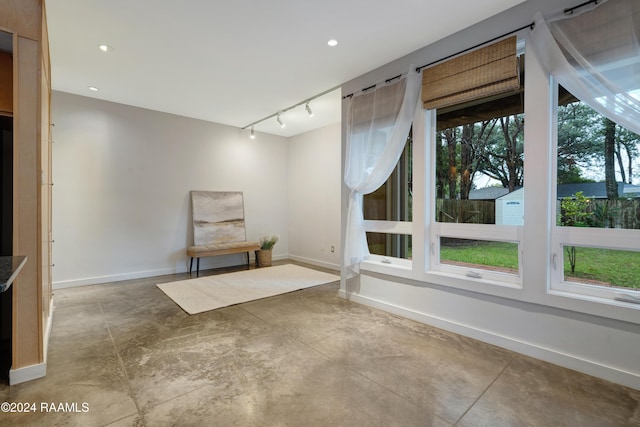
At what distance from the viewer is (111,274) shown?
4527 millimetres

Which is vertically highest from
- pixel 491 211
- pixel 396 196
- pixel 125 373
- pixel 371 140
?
pixel 371 140

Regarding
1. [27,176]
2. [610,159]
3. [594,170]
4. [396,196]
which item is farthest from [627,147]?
[27,176]

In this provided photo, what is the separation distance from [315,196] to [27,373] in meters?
4.64

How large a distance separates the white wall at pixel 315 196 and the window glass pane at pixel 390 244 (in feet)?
6.16

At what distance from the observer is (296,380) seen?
77.5 inches

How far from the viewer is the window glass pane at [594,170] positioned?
1986mm

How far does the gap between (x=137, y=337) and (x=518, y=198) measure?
11.6 feet

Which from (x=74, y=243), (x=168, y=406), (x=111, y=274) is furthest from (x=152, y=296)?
(x=168, y=406)

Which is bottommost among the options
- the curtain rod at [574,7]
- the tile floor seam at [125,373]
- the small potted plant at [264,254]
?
the tile floor seam at [125,373]

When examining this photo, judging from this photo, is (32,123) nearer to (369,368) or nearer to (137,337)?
(137,337)

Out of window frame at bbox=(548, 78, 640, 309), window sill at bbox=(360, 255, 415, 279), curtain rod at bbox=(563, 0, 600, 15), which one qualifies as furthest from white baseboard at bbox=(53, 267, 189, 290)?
curtain rod at bbox=(563, 0, 600, 15)

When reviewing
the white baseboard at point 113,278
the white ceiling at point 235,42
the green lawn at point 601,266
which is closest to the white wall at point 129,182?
the white baseboard at point 113,278

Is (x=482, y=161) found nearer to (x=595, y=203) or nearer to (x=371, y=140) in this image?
(x=595, y=203)

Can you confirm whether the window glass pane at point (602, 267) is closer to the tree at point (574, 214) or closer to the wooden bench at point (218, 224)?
the tree at point (574, 214)
